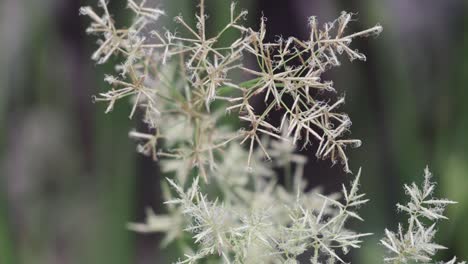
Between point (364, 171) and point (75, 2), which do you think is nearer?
point (364, 171)

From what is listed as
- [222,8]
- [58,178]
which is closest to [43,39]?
[58,178]

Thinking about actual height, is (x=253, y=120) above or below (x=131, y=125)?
above

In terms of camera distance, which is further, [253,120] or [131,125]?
[131,125]

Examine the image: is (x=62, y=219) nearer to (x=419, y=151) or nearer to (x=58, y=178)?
(x=58, y=178)

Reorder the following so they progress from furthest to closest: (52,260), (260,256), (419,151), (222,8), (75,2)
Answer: (75,2), (52,260), (419,151), (222,8), (260,256)

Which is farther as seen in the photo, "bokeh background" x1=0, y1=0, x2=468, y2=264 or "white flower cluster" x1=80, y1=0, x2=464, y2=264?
"bokeh background" x1=0, y1=0, x2=468, y2=264

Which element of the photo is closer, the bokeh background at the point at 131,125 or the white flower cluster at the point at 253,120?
the white flower cluster at the point at 253,120

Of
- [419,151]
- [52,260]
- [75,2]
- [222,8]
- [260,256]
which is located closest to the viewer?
[260,256]

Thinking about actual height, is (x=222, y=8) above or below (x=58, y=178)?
above
